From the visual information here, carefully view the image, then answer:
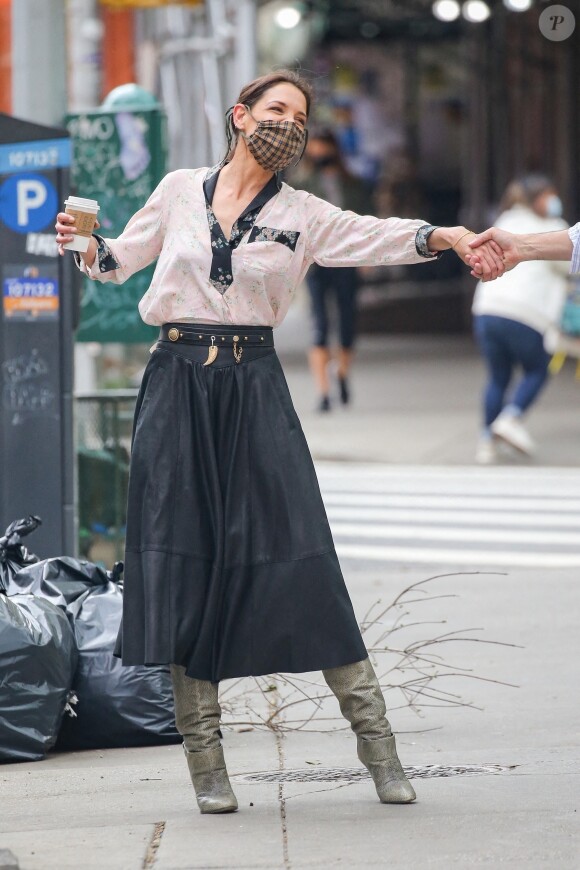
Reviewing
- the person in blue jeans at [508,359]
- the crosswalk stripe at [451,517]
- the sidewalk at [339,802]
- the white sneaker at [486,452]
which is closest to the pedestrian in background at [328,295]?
the white sneaker at [486,452]

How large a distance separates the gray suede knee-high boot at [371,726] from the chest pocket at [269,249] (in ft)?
3.38

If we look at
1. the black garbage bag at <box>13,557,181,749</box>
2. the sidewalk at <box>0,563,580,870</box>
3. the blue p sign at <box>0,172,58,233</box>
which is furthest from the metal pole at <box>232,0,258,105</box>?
the black garbage bag at <box>13,557,181,749</box>

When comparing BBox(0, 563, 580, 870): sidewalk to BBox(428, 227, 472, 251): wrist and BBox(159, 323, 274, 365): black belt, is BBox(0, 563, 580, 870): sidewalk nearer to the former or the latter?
BBox(159, 323, 274, 365): black belt

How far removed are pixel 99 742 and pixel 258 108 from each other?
6.83ft

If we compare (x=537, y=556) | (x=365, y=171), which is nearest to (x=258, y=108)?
(x=537, y=556)

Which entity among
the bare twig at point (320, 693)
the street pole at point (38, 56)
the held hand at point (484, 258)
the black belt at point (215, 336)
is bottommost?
the bare twig at point (320, 693)

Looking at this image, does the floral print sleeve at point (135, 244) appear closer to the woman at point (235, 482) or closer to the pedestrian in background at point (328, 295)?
the woman at point (235, 482)

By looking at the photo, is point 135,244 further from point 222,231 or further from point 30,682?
point 30,682

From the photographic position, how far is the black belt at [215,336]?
13.9ft

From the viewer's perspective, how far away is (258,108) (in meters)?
4.30

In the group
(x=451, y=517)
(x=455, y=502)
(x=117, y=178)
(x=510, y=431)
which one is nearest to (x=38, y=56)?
(x=117, y=178)

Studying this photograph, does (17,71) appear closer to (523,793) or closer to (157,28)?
(523,793)

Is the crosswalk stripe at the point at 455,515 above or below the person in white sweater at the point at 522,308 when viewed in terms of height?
below

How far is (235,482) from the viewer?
4219 mm
